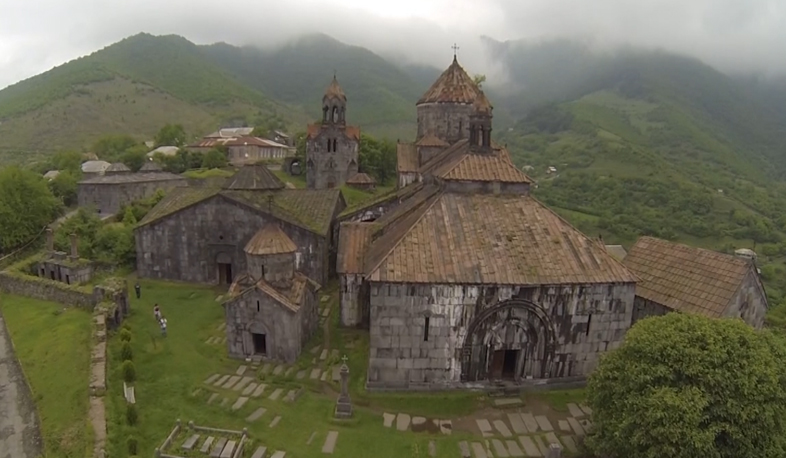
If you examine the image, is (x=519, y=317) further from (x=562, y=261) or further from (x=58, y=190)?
(x=58, y=190)

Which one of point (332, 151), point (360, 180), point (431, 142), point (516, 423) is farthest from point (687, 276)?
point (332, 151)

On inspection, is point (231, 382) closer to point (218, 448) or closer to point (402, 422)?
point (218, 448)

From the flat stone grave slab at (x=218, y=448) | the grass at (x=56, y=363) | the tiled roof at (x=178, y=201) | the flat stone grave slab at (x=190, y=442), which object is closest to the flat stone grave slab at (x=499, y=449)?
the flat stone grave slab at (x=218, y=448)

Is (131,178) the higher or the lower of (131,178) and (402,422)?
the higher

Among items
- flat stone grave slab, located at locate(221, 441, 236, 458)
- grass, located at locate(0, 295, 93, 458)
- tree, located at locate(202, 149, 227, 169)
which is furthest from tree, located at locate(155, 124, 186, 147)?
flat stone grave slab, located at locate(221, 441, 236, 458)

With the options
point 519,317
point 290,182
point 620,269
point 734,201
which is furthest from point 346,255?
point 734,201

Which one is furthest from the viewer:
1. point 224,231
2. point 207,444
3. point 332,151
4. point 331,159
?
point 331,159

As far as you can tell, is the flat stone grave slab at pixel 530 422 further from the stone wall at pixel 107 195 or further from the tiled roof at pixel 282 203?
the stone wall at pixel 107 195
